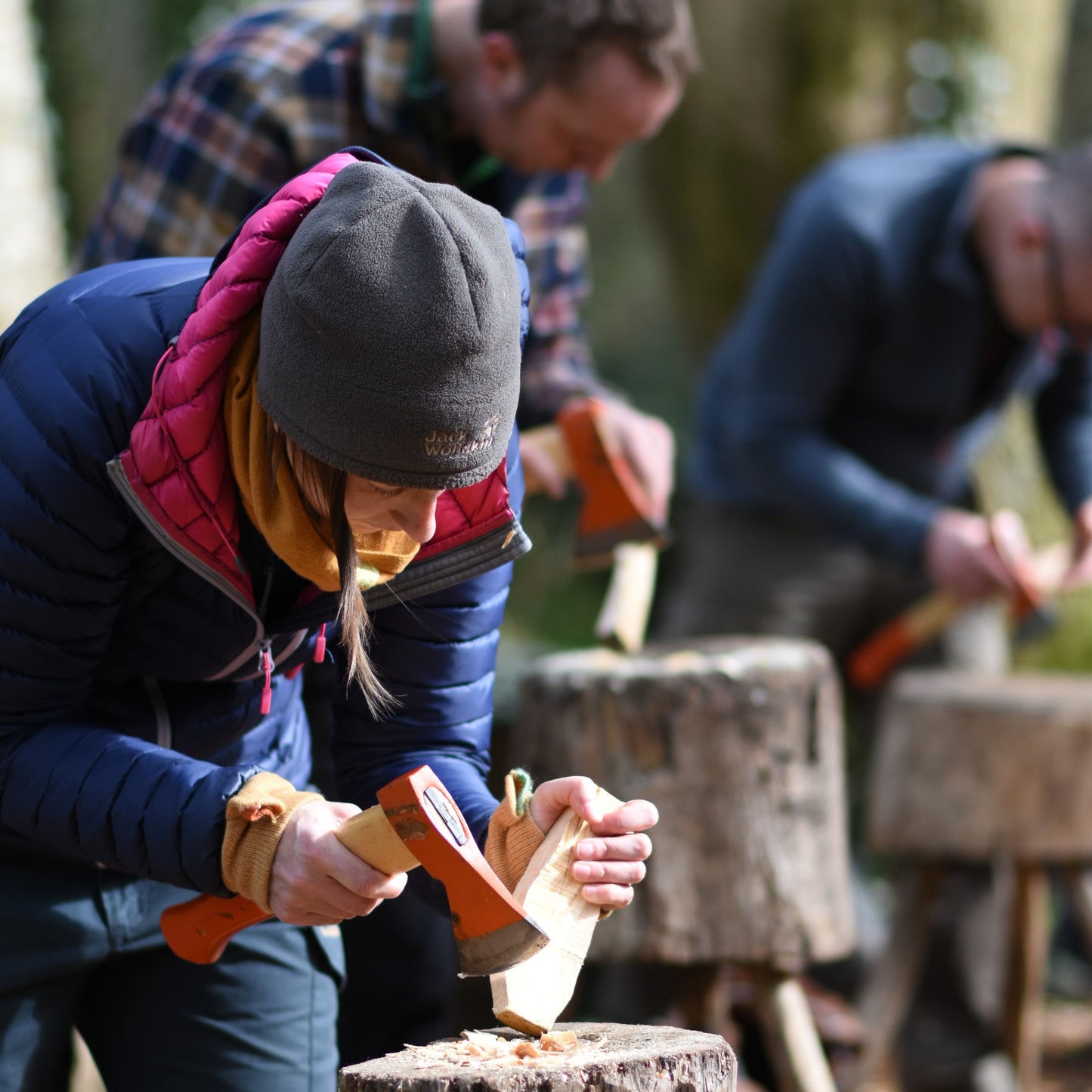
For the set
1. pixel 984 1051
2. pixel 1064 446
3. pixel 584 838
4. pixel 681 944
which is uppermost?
pixel 584 838

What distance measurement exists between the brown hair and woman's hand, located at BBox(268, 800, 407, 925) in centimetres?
18

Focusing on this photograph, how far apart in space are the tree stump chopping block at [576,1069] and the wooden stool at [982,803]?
234 cm

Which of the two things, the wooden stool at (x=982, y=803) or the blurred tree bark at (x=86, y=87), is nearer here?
the wooden stool at (x=982, y=803)

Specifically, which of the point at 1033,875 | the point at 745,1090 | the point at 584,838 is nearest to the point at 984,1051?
the point at 1033,875

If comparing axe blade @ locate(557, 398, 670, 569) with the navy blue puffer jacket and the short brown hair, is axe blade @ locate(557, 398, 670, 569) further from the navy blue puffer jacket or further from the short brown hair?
the navy blue puffer jacket

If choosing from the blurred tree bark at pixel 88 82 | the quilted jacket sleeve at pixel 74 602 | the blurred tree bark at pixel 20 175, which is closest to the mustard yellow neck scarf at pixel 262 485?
the quilted jacket sleeve at pixel 74 602

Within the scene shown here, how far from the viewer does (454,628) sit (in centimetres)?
185

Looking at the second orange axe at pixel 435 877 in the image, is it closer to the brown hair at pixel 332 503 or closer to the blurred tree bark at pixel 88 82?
the brown hair at pixel 332 503

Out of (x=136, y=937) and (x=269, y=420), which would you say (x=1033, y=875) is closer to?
(x=136, y=937)

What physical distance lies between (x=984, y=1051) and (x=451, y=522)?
314 cm

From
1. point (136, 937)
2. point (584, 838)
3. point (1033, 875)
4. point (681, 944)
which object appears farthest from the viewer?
point (1033, 875)

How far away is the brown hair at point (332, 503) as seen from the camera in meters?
1.54

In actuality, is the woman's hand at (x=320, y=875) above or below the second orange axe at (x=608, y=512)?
above

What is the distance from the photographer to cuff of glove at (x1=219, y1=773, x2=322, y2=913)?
1.55 m
